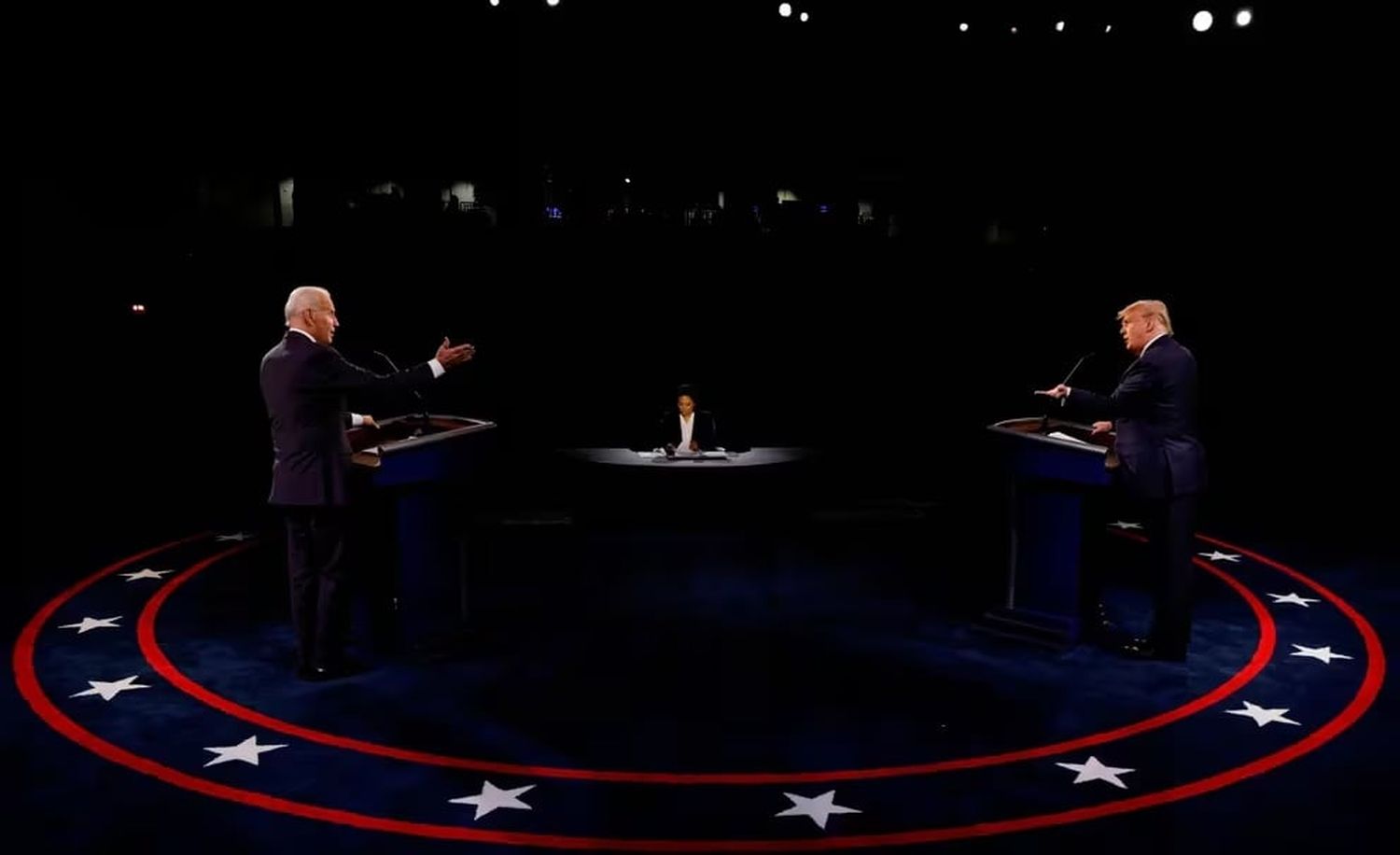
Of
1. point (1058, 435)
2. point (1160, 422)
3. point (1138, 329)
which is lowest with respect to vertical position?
point (1058, 435)

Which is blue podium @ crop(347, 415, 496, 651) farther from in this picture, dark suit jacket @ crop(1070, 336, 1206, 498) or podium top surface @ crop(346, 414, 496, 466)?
dark suit jacket @ crop(1070, 336, 1206, 498)

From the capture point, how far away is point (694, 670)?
547 cm

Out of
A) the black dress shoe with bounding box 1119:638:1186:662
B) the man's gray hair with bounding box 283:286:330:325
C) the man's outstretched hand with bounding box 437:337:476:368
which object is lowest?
the black dress shoe with bounding box 1119:638:1186:662

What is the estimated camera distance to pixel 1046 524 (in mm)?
5898

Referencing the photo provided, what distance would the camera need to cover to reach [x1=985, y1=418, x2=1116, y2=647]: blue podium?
18.5 ft

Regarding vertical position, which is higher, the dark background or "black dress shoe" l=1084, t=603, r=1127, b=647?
the dark background

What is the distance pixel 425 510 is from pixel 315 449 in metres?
0.76

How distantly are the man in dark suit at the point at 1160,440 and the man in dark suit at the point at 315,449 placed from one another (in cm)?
324

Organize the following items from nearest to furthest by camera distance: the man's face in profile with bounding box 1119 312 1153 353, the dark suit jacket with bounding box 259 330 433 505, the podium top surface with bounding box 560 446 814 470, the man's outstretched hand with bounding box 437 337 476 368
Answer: the dark suit jacket with bounding box 259 330 433 505
the man's outstretched hand with bounding box 437 337 476 368
the man's face in profile with bounding box 1119 312 1153 353
the podium top surface with bounding box 560 446 814 470

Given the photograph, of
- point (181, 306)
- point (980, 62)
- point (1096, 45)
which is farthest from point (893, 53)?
point (181, 306)

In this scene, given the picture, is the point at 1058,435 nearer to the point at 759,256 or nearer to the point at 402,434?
the point at 402,434

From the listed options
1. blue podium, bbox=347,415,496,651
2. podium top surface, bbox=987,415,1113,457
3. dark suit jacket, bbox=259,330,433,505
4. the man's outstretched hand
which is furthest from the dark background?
the man's outstretched hand

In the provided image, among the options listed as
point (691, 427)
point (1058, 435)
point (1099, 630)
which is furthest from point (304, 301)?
point (1099, 630)

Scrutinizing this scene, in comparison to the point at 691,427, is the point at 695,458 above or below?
below
